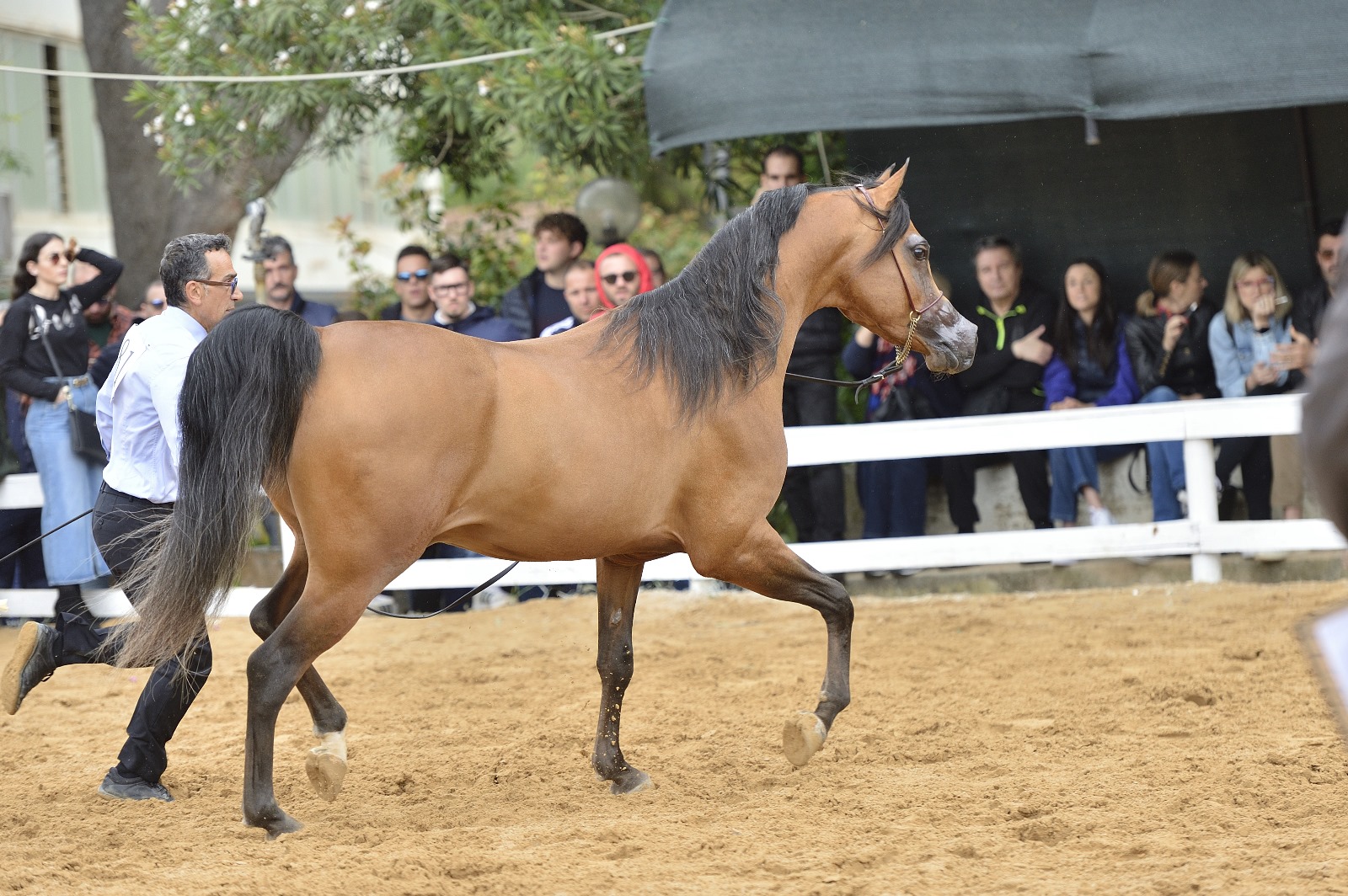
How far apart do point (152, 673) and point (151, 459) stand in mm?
779

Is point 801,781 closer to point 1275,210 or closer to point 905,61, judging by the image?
point 905,61

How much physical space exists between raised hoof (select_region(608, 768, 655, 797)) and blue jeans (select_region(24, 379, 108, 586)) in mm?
4761

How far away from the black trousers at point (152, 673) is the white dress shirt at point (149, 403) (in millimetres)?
65

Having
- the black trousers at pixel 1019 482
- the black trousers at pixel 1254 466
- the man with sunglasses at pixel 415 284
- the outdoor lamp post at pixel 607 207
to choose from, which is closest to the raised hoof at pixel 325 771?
the man with sunglasses at pixel 415 284

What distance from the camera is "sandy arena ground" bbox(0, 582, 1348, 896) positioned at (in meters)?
3.67

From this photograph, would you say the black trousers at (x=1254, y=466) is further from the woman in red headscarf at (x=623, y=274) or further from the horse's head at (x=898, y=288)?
the horse's head at (x=898, y=288)

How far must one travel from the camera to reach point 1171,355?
815 centimetres

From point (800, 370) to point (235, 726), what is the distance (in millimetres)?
3876

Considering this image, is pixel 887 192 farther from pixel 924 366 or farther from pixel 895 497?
pixel 895 497

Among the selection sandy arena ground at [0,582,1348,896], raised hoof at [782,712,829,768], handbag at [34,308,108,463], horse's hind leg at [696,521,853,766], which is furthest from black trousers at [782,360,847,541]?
handbag at [34,308,108,463]

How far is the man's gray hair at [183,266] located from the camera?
4.69 m

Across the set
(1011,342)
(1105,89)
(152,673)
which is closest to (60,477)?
(152,673)

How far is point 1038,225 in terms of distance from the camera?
960 centimetres

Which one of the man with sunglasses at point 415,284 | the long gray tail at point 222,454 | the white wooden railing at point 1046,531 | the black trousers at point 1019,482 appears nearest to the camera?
the long gray tail at point 222,454
